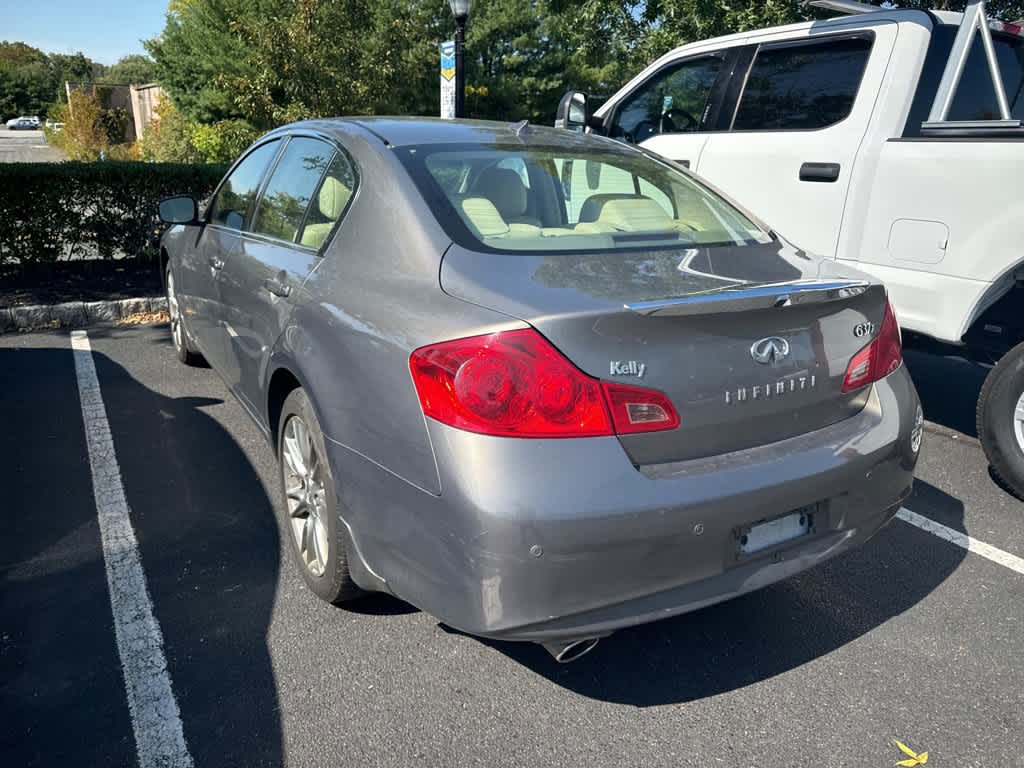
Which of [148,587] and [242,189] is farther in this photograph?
[242,189]

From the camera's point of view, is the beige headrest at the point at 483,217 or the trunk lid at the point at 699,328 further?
the beige headrest at the point at 483,217

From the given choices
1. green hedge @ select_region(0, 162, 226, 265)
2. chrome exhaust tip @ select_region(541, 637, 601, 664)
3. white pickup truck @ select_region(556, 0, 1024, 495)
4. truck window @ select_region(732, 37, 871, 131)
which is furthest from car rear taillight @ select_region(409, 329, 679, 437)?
green hedge @ select_region(0, 162, 226, 265)

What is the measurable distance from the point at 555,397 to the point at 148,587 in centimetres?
191

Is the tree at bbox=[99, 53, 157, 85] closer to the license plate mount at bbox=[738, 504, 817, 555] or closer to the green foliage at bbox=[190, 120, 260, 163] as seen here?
the green foliage at bbox=[190, 120, 260, 163]

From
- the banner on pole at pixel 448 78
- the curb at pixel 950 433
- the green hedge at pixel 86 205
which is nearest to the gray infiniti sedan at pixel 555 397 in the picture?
the curb at pixel 950 433

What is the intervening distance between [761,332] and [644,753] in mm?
1213

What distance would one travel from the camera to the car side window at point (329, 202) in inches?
114

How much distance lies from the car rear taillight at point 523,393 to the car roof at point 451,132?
4.16ft

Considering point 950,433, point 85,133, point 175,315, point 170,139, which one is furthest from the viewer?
point 170,139

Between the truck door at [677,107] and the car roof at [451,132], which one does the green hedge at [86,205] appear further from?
the car roof at [451,132]

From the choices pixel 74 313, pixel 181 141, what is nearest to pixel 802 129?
pixel 74 313

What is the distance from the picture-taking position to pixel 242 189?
13.4 ft

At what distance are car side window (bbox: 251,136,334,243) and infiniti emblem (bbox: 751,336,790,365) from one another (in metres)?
1.84

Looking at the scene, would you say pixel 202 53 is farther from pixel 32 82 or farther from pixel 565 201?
pixel 32 82
